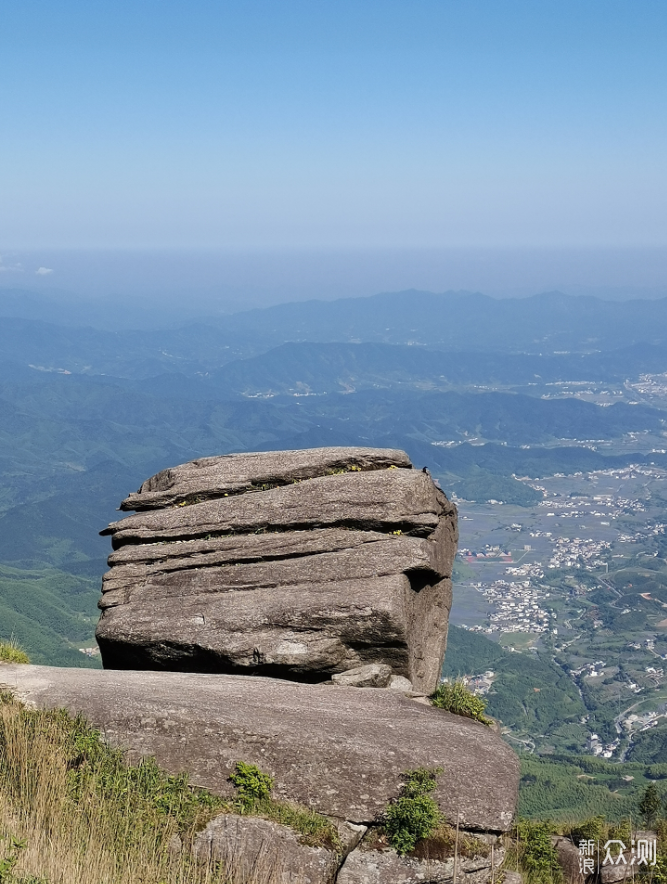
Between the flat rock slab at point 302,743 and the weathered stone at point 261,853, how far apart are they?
0.77 m

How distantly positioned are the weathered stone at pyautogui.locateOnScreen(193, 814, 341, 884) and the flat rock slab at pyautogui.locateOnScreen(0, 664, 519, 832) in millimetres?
772

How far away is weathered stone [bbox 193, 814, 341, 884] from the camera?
1191cm

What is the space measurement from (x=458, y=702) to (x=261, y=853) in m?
6.84

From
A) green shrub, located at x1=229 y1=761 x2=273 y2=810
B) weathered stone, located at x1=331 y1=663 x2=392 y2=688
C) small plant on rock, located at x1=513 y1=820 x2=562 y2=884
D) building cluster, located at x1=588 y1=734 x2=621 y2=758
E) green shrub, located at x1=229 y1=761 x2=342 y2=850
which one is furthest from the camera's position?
building cluster, located at x1=588 y1=734 x2=621 y2=758

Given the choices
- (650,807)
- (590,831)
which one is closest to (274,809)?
(590,831)

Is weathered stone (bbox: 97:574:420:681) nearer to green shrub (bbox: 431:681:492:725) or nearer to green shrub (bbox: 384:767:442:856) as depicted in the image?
green shrub (bbox: 431:681:492:725)

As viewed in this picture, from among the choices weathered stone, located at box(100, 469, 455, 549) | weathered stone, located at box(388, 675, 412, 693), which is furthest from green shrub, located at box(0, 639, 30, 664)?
weathered stone, located at box(388, 675, 412, 693)

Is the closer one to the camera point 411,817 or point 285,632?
point 411,817

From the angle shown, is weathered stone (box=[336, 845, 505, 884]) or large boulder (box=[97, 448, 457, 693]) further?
large boulder (box=[97, 448, 457, 693])

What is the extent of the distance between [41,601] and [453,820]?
150324mm

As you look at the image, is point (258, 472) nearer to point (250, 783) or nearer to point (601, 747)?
point (250, 783)

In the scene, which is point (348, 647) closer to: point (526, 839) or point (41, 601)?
point (526, 839)

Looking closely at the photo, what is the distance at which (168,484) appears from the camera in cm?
2556

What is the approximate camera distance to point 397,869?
12.5m
